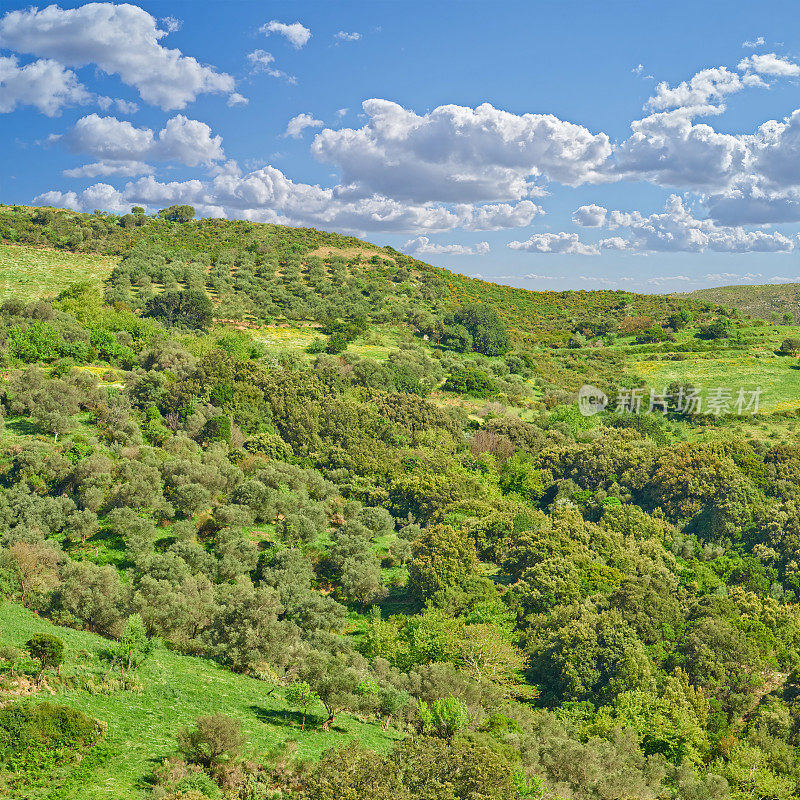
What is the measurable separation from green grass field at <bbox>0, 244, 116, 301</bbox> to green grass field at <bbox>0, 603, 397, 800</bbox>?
234 ft

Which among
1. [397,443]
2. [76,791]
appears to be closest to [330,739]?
[76,791]

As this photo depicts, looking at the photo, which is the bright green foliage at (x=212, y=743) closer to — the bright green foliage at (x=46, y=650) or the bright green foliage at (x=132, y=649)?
the bright green foliage at (x=132, y=649)

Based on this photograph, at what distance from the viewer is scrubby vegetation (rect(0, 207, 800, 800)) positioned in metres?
20.8

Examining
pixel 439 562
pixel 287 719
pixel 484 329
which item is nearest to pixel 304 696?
pixel 287 719

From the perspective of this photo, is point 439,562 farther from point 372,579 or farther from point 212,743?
point 212,743

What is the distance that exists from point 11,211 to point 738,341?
129221mm

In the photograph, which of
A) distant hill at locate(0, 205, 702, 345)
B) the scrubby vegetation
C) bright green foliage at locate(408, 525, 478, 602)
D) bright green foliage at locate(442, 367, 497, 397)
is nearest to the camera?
the scrubby vegetation

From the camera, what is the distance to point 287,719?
76.1 ft

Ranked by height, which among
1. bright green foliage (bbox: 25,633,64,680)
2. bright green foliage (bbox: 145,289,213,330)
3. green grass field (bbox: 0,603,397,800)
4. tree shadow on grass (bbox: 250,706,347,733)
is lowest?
tree shadow on grass (bbox: 250,706,347,733)

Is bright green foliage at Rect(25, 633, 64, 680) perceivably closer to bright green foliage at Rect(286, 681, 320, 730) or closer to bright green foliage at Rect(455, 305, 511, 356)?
bright green foliage at Rect(286, 681, 320, 730)

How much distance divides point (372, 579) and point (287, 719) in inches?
569

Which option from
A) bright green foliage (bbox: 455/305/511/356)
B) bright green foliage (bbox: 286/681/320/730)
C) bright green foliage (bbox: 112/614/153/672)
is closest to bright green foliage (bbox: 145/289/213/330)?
bright green foliage (bbox: 455/305/511/356)

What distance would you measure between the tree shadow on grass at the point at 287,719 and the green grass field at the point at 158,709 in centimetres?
4

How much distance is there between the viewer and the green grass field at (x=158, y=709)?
1791 cm
